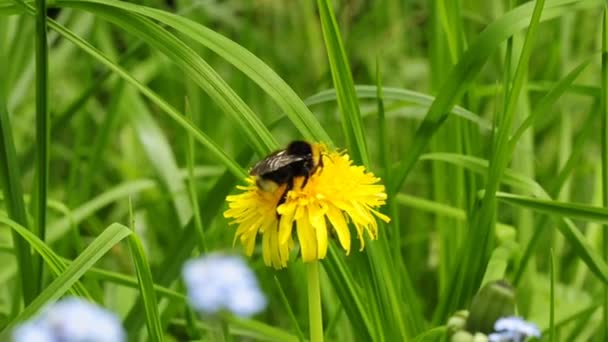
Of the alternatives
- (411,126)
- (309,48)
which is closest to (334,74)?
(411,126)

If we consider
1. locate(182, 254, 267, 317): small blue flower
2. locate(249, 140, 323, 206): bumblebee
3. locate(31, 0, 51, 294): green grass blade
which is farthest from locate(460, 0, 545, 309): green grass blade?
locate(182, 254, 267, 317): small blue flower

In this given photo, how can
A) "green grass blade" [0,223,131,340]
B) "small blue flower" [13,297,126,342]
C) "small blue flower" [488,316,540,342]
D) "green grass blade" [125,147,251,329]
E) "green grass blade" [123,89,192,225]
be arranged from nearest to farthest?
"small blue flower" [13,297,126,342], "small blue flower" [488,316,540,342], "green grass blade" [0,223,131,340], "green grass blade" [125,147,251,329], "green grass blade" [123,89,192,225]

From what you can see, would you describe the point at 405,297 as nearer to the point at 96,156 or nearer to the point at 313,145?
the point at 313,145

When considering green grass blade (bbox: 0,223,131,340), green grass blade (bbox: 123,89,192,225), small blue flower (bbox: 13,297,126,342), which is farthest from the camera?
green grass blade (bbox: 123,89,192,225)

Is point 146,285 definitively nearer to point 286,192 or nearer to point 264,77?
point 286,192

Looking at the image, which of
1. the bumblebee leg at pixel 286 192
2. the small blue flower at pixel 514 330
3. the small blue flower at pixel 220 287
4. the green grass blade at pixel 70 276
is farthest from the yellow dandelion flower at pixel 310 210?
the small blue flower at pixel 220 287

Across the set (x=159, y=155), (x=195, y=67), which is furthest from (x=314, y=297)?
(x=159, y=155)

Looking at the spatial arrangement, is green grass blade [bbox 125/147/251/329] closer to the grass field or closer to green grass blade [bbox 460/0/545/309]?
the grass field
